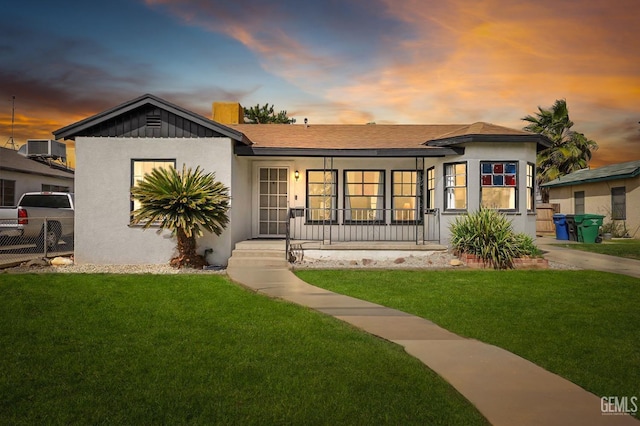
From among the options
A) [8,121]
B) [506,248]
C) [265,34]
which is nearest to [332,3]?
[265,34]

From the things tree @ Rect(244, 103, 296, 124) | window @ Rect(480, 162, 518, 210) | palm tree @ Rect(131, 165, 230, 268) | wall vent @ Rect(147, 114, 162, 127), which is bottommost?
palm tree @ Rect(131, 165, 230, 268)

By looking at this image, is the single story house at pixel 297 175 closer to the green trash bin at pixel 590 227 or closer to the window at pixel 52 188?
the green trash bin at pixel 590 227

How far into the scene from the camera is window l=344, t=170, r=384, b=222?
1556cm

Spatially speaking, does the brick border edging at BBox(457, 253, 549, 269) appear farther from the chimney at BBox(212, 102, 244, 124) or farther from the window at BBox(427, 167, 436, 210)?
the chimney at BBox(212, 102, 244, 124)

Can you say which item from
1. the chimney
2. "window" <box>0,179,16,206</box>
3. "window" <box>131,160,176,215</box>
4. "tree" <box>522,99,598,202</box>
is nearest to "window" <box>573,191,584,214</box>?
"tree" <box>522,99,598,202</box>

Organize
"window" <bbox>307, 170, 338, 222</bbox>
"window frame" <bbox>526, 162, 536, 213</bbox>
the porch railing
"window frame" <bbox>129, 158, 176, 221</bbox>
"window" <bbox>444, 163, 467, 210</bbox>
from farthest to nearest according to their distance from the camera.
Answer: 1. "window" <bbox>307, 170, 338, 222</bbox>
2. the porch railing
3. "window frame" <bbox>526, 162, 536, 213</bbox>
4. "window" <bbox>444, 163, 467, 210</bbox>
5. "window frame" <bbox>129, 158, 176, 221</bbox>

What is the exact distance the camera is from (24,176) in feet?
64.5

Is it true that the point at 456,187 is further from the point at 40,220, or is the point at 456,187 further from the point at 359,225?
the point at 40,220

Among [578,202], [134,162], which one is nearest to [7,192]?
[134,162]

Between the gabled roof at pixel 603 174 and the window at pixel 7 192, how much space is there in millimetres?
28197

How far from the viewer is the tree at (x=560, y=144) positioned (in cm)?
2931

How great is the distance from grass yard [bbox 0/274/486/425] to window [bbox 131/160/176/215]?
A: 5479mm

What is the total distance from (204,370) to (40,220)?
1213 cm

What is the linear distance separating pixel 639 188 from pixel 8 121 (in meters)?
32.2
